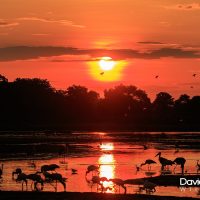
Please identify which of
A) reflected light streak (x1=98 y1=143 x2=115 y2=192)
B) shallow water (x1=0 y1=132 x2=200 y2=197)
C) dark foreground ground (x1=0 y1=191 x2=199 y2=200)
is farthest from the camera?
reflected light streak (x1=98 y1=143 x2=115 y2=192)

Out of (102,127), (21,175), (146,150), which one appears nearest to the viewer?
(21,175)

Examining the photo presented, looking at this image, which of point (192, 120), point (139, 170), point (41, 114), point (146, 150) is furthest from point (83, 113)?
point (139, 170)

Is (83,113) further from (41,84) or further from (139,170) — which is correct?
(139,170)

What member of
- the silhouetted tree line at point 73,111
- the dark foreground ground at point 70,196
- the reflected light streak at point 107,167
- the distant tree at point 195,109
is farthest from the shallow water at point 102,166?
the distant tree at point 195,109

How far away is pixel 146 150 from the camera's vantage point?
60688 millimetres

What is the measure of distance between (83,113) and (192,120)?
2781 centimetres

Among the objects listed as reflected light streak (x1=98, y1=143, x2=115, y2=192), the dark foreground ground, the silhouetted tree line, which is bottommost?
the dark foreground ground

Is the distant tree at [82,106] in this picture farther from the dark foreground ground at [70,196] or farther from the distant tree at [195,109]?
the dark foreground ground at [70,196]

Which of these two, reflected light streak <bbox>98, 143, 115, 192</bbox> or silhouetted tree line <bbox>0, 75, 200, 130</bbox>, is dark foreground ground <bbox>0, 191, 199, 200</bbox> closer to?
reflected light streak <bbox>98, 143, 115, 192</bbox>

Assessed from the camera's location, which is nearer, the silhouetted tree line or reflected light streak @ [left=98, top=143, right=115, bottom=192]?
reflected light streak @ [left=98, top=143, right=115, bottom=192]

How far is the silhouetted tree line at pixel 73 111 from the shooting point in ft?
458

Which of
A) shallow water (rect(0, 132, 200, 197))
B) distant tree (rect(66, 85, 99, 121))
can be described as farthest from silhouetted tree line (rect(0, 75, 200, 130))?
shallow water (rect(0, 132, 200, 197))

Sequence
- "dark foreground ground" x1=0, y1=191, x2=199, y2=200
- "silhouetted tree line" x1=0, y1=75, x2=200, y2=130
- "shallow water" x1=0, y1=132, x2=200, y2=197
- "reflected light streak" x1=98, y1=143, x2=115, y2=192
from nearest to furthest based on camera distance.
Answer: "dark foreground ground" x1=0, y1=191, x2=199, y2=200 < "shallow water" x1=0, y1=132, x2=200, y2=197 < "reflected light streak" x1=98, y1=143, x2=115, y2=192 < "silhouetted tree line" x1=0, y1=75, x2=200, y2=130

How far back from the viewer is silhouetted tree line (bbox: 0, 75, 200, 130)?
458 feet
